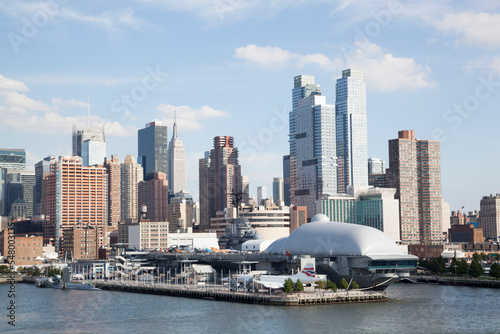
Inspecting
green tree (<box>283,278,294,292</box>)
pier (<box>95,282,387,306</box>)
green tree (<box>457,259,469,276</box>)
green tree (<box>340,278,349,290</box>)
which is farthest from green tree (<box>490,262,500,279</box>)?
green tree (<box>283,278,294,292</box>)

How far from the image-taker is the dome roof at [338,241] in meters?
118

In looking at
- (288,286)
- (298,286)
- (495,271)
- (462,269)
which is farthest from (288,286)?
(462,269)

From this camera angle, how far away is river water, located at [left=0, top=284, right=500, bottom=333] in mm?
83625

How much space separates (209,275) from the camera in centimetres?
14500

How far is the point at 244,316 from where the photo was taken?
92.3m

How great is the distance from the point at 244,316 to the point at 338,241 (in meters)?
34.3

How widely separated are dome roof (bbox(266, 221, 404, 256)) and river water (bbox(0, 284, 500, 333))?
8697 mm

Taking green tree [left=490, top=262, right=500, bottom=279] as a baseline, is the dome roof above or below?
above

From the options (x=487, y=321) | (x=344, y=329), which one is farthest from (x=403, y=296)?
(x=344, y=329)

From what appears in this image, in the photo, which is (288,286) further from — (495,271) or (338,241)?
(495,271)

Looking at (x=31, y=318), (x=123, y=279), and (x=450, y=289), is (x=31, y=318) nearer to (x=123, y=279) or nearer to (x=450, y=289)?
(x=123, y=279)

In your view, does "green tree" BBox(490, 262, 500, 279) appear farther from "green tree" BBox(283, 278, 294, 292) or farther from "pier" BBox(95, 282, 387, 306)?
"green tree" BBox(283, 278, 294, 292)

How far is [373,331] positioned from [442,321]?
42.1ft

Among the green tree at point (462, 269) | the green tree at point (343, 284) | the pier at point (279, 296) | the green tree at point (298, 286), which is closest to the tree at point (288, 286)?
the green tree at point (298, 286)
